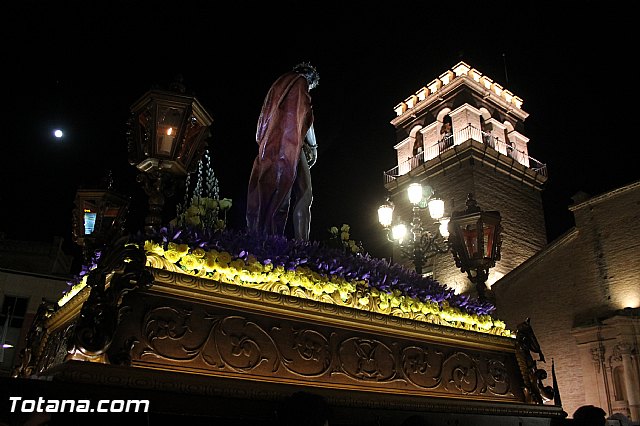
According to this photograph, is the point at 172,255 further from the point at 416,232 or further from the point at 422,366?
the point at 416,232

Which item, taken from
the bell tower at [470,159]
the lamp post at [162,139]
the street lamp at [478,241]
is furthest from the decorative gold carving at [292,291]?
the bell tower at [470,159]

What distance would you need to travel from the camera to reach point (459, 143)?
28.2 meters

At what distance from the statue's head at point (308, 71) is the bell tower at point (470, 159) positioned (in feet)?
65.0

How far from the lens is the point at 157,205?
155 inches

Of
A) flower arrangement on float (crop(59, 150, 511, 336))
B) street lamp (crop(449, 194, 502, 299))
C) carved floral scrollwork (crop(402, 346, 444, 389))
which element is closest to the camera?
flower arrangement on float (crop(59, 150, 511, 336))

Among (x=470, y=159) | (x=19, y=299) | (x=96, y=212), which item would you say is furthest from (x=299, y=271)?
(x=470, y=159)

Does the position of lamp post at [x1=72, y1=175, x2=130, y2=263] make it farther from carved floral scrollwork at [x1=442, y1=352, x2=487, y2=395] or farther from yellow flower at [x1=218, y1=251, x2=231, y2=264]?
carved floral scrollwork at [x1=442, y1=352, x2=487, y2=395]

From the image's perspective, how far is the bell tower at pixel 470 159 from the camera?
27.1 metres

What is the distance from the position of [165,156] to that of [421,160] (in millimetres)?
28015

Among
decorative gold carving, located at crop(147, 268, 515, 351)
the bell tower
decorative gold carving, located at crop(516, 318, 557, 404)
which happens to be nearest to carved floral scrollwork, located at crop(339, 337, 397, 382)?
decorative gold carving, located at crop(147, 268, 515, 351)

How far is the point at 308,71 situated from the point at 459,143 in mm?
22790

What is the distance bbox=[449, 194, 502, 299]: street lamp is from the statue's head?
9.19 feet

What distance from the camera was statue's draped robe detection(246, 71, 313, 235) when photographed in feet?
20.0

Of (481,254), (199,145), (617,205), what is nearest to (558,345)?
(617,205)
